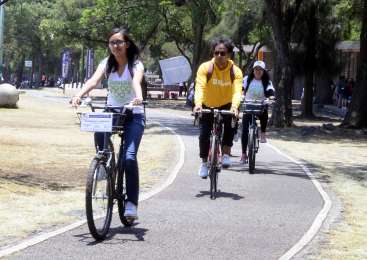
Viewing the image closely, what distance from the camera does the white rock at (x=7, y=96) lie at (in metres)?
32.4

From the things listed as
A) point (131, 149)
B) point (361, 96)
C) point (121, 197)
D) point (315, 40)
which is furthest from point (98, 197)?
point (315, 40)

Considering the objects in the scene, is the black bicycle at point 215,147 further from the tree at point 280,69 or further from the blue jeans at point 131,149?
the tree at point 280,69

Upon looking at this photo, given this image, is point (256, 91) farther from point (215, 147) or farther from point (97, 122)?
point (97, 122)

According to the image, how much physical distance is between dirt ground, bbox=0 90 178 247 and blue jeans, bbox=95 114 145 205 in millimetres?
947

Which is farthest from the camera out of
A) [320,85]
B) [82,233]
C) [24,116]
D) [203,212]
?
[320,85]

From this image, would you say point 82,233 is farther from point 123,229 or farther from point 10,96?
point 10,96

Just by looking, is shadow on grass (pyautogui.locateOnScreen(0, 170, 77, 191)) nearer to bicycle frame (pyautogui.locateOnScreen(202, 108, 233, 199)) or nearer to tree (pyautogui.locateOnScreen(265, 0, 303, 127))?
Result: bicycle frame (pyautogui.locateOnScreen(202, 108, 233, 199))

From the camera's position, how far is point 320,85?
156ft

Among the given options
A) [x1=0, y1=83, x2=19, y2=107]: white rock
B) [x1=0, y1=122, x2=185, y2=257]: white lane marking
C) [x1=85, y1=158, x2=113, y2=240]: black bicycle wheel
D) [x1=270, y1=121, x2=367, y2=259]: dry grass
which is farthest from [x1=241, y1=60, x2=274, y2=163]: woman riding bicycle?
[x1=0, y1=83, x2=19, y2=107]: white rock

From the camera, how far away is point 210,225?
8062mm

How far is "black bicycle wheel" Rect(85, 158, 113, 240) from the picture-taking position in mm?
6691

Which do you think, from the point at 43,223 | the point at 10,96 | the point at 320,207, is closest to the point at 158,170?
the point at 320,207

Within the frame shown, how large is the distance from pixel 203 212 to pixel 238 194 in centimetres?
166

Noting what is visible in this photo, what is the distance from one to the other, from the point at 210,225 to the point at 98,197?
159cm
